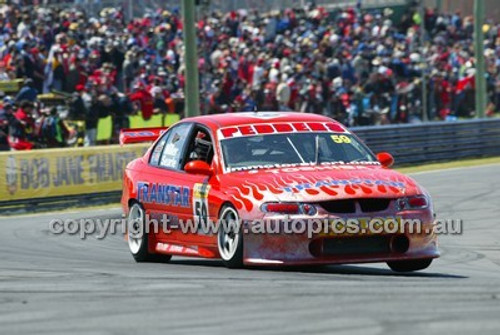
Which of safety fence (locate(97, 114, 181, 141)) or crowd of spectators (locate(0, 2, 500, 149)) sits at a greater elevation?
crowd of spectators (locate(0, 2, 500, 149))

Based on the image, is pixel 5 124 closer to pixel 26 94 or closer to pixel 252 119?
pixel 26 94

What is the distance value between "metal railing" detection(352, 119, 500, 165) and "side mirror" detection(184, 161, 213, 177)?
1371cm

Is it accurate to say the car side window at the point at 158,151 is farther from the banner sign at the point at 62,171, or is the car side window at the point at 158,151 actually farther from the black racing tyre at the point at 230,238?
the banner sign at the point at 62,171

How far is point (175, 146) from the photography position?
12.1 meters

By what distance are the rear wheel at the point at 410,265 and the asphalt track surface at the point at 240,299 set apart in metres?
0.18

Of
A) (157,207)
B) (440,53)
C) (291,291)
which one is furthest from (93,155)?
(440,53)

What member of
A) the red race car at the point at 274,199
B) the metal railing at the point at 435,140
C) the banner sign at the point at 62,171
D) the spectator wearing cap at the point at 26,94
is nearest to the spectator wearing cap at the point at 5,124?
the spectator wearing cap at the point at 26,94

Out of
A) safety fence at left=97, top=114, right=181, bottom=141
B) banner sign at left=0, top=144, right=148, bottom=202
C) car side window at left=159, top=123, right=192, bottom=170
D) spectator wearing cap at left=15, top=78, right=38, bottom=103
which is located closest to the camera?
car side window at left=159, top=123, right=192, bottom=170

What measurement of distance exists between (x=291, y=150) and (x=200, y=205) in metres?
0.90

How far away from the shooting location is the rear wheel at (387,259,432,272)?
10.6m

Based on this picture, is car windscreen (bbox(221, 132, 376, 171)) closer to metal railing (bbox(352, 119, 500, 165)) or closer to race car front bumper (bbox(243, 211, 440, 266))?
race car front bumper (bbox(243, 211, 440, 266))

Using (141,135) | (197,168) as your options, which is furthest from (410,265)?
(141,135)

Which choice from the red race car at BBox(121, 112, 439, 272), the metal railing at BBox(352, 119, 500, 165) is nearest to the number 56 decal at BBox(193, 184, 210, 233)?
the red race car at BBox(121, 112, 439, 272)

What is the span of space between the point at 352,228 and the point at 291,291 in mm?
1974
